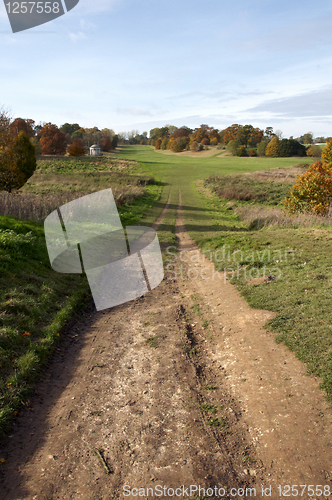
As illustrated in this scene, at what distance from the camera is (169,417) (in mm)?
4309

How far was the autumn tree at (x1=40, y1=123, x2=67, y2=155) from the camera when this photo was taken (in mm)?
78562

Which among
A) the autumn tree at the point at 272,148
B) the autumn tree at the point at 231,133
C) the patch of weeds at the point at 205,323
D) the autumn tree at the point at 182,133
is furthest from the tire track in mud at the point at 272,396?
the autumn tree at the point at 182,133

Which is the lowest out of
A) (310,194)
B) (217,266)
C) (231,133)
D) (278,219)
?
(217,266)

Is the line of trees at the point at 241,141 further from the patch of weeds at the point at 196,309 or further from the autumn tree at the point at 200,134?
the patch of weeds at the point at 196,309

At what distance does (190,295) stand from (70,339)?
135 inches

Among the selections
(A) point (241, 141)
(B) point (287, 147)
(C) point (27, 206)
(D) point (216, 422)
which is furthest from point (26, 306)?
(A) point (241, 141)

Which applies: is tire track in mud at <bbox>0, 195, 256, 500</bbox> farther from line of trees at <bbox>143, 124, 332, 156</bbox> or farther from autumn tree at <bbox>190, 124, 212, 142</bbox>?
autumn tree at <bbox>190, 124, 212, 142</bbox>

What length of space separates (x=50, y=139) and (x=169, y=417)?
280 feet

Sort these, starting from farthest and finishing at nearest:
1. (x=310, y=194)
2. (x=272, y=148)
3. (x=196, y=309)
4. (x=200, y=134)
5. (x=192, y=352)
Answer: (x=200, y=134) < (x=272, y=148) < (x=310, y=194) < (x=196, y=309) < (x=192, y=352)

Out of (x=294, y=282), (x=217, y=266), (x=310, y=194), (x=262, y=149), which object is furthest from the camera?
(x=262, y=149)

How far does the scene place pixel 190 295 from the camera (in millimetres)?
8625

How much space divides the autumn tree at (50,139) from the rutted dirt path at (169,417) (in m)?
82.0

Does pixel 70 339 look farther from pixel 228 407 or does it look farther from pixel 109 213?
pixel 109 213

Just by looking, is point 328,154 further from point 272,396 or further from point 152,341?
point 272,396
